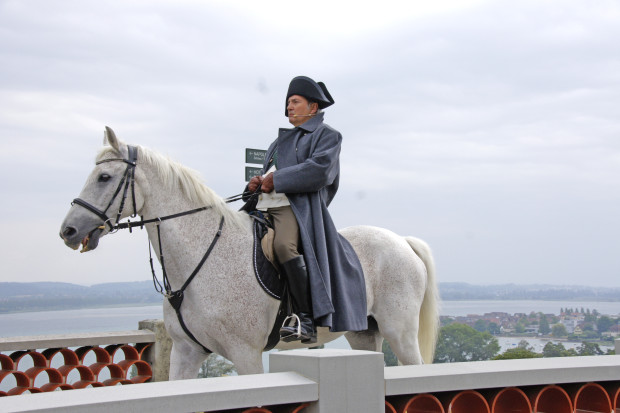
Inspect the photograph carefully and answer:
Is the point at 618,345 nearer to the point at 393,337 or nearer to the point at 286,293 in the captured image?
the point at 393,337

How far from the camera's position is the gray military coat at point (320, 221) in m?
4.65

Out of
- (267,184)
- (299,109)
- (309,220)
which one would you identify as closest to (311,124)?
(299,109)

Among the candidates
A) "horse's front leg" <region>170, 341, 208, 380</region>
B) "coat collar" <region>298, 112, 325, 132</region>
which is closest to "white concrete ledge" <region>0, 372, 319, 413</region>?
"horse's front leg" <region>170, 341, 208, 380</region>

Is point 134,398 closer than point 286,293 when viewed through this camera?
Yes

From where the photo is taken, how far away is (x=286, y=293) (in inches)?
184

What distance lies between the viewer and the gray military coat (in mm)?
4652

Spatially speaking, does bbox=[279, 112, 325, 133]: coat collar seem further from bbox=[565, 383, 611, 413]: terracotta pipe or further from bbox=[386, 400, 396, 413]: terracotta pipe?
bbox=[565, 383, 611, 413]: terracotta pipe

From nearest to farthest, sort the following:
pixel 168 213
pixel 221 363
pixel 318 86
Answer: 1. pixel 168 213
2. pixel 318 86
3. pixel 221 363

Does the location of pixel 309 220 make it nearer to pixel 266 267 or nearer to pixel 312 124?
pixel 266 267

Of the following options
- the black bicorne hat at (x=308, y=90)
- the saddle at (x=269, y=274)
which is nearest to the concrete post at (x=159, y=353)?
the saddle at (x=269, y=274)

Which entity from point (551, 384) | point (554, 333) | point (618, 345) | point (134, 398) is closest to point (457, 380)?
point (551, 384)

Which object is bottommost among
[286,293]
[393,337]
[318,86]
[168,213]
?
[393,337]

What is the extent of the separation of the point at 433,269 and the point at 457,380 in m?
2.75

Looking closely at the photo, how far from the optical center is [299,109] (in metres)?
5.11
